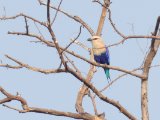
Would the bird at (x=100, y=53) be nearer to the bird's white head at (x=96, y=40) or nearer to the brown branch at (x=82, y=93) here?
the bird's white head at (x=96, y=40)

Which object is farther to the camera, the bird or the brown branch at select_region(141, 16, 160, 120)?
the bird

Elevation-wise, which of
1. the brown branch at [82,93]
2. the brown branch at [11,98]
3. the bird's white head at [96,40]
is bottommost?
the brown branch at [82,93]

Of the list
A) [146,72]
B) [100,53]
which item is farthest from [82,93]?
[100,53]

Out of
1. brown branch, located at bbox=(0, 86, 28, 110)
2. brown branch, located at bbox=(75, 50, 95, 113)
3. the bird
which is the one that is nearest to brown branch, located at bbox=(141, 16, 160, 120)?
brown branch, located at bbox=(75, 50, 95, 113)

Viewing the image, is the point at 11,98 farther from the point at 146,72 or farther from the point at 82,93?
the point at 146,72

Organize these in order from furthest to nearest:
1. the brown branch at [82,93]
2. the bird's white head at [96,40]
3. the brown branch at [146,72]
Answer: the bird's white head at [96,40] → the brown branch at [82,93] → the brown branch at [146,72]

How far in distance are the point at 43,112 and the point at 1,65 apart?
734 mm

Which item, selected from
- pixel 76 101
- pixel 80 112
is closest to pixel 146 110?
pixel 80 112

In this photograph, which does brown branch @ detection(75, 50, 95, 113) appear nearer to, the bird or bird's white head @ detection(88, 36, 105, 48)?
bird's white head @ detection(88, 36, 105, 48)

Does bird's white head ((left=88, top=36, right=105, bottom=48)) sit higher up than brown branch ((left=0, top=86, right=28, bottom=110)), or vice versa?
bird's white head ((left=88, top=36, right=105, bottom=48))

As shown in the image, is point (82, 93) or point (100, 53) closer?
point (82, 93)

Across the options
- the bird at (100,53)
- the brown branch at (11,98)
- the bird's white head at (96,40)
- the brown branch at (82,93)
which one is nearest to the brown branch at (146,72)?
the brown branch at (82,93)

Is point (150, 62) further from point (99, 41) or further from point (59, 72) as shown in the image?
point (99, 41)

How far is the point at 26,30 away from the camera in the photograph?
16.3ft
